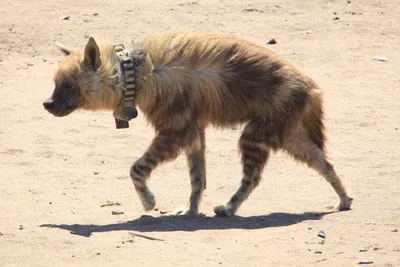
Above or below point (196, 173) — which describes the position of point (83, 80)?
above

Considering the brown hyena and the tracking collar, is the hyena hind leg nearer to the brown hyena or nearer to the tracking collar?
the brown hyena

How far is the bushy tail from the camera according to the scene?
31.5 ft

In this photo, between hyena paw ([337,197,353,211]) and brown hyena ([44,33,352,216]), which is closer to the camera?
brown hyena ([44,33,352,216])

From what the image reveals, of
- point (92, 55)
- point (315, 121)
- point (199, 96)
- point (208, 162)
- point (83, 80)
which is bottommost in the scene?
point (208, 162)

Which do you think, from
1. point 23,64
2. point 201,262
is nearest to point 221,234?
point 201,262

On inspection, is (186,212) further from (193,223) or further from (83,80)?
(83,80)

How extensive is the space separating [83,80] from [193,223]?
142 cm

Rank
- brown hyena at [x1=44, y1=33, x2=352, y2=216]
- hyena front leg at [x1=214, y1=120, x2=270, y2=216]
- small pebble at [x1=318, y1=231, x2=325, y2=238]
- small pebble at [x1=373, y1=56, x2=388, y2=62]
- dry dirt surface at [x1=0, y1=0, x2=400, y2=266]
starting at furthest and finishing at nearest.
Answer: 1. small pebble at [x1=373, y1=56, x2=388, y2=62]
2. hyena front leg at [x1=214, y1=120, x2=270, y2=216]
3. brown hyena at [x1=44, y1=33, x2=352, y2=216]
4. small pebble at [x1=318, y1=231, x2=325, y2=238]
5. dry dirt surface at [x1=0, y1=0, x2=400, y2=266]

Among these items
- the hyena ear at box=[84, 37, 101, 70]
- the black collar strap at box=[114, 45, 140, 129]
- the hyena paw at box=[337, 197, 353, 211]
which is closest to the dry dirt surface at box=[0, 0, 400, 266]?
the hyena paw at box=[337, 197, 353, 211]

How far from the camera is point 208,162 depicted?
36.8ft

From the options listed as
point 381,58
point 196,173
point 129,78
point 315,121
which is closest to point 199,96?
point 129,78

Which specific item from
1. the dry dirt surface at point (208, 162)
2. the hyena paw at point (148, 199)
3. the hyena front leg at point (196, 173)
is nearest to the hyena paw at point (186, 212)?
the hyena front leg at point (196, 173)

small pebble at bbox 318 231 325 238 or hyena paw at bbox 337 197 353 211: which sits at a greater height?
small pebble at bbox 318 231 325 238

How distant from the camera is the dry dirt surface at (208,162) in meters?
8.32
